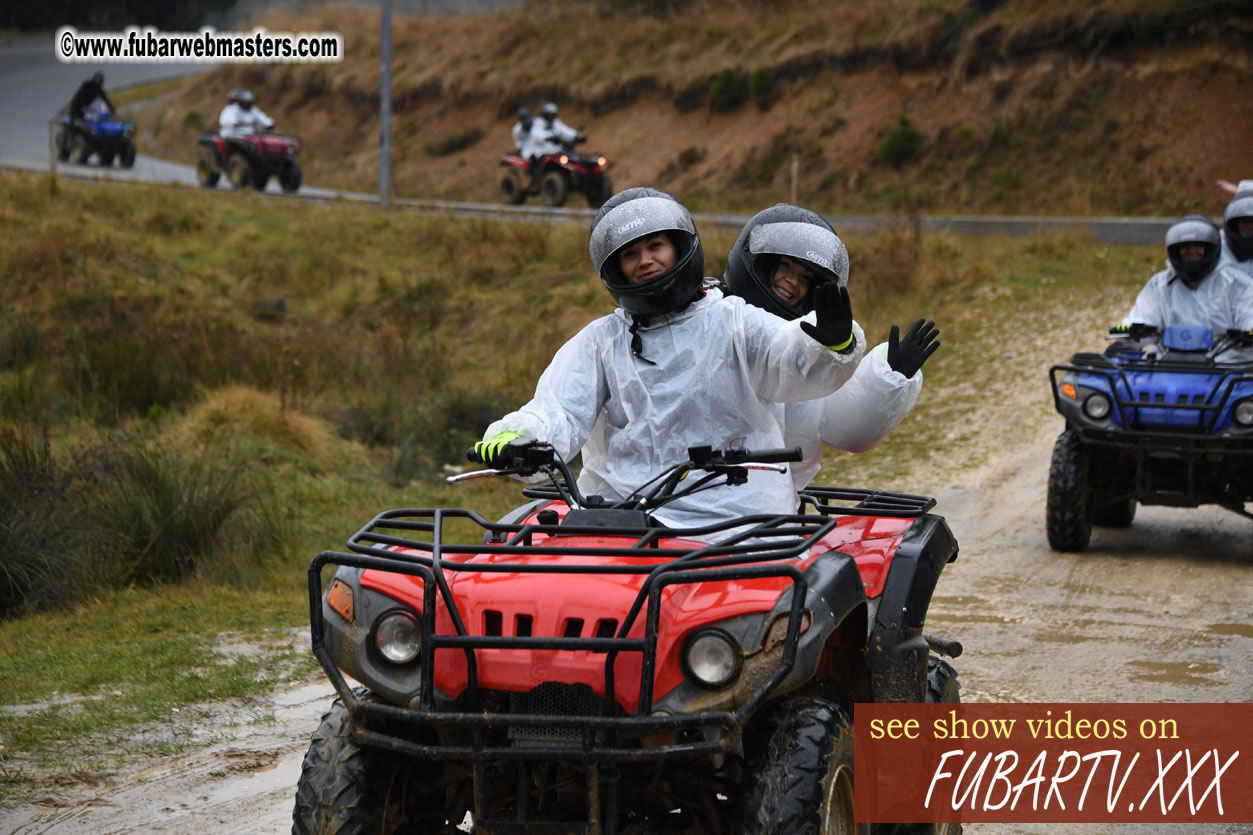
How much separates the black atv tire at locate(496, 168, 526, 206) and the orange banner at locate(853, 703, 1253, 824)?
23043 millimetres

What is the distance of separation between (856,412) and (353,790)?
2.04m

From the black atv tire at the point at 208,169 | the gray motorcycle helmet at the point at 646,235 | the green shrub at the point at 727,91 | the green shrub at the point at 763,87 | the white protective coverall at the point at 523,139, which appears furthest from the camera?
the green shrub at the point at 727,91

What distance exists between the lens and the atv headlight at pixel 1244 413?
27.8 ft

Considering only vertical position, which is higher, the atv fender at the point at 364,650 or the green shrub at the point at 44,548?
the atv fender at the point at 364,650

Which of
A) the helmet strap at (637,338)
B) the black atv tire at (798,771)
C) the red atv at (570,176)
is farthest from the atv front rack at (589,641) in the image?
the red atv at (570,176)

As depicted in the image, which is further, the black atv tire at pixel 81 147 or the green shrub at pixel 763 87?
the green shrub at pixel 763 87

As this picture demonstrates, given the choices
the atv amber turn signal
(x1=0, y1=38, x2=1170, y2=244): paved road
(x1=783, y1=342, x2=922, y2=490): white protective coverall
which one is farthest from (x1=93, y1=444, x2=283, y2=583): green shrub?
(x1=0, y1=38, x2=1170, y2=244): paved road

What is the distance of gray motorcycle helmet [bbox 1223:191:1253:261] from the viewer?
10.0 metres

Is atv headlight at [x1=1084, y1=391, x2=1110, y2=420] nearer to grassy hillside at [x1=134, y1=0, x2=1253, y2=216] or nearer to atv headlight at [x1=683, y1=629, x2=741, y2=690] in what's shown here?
Answer: atv headlight at [x1=683, y1=629, x2=741, y2=690]

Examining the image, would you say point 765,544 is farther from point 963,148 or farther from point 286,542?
point 963,148

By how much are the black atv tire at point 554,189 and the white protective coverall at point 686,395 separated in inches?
886

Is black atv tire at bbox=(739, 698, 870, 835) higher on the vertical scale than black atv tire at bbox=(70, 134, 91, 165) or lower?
lower

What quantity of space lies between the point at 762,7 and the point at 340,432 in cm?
3199

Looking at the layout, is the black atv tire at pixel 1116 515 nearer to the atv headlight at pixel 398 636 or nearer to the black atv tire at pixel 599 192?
the atv headlight at pixel 398 636
